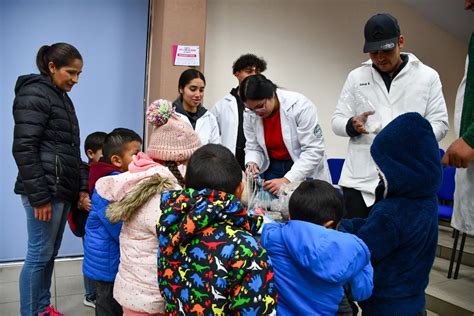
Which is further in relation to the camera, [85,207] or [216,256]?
[85,207]

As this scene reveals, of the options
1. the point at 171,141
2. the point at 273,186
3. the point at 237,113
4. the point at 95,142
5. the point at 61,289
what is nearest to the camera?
the point at 171,141

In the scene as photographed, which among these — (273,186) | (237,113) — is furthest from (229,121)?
(273,186)

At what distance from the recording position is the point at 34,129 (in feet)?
7.02

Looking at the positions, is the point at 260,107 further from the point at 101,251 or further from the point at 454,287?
the point at 454,287

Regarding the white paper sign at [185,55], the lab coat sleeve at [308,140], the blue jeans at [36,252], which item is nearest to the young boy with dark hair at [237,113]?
the white paper sign at [185,55]

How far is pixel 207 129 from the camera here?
117 inches

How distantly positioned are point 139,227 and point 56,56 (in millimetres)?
1152

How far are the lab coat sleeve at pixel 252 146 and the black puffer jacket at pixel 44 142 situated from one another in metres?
0.94

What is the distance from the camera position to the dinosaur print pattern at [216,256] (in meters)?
1.21

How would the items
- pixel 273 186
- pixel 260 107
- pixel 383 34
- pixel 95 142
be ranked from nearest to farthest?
pixel 383 34 < pixel 273 186 < pixel 260 107 < pixel 95 142

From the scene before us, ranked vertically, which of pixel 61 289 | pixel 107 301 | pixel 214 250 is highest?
pixel 214 250

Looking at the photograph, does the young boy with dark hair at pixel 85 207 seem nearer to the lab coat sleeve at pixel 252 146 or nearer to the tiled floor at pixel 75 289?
the tiled floor at pixel 75 289

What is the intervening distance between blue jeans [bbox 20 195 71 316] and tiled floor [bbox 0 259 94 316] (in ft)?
1.65

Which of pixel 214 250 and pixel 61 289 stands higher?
pixel 214 250
